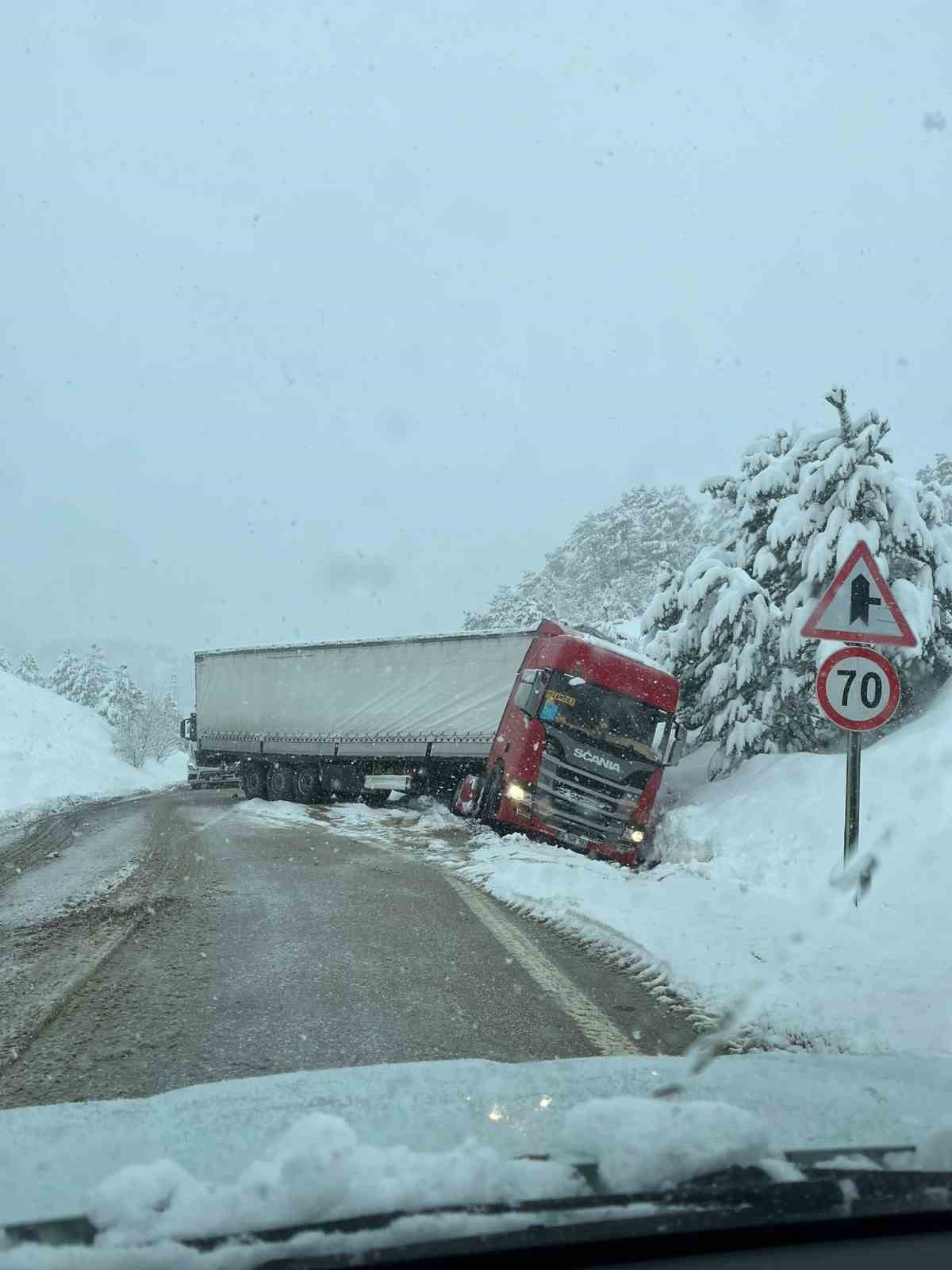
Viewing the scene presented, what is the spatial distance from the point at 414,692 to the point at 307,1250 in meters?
20.1

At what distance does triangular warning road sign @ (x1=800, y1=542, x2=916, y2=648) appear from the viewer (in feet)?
25.4

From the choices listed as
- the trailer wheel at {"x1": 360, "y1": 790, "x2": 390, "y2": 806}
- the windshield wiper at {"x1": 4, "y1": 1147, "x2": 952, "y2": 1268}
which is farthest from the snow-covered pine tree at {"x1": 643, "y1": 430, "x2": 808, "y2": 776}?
the windshield wiper at {"x1": 4, "y1": 1147, "x2": 952, "y2": 1268}

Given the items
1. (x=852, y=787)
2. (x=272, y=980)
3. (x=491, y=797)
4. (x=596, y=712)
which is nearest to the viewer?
(x=272, y=980)

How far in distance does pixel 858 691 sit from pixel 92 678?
88.1 meters

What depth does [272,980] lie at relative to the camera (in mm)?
6117

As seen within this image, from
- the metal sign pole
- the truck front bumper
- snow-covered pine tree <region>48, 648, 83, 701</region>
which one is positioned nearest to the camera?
the metal sign pole

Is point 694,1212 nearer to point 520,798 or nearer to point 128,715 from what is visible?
point 520,798

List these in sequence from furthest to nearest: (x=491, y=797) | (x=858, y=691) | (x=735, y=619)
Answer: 1. (x=735, y=619)
2. (x=491, y=797)
3. (x=858, y=691)

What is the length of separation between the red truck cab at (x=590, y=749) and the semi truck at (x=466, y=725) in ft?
0.06

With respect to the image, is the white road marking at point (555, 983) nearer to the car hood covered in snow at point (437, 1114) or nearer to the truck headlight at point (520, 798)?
the car hood covered in snow at point (437, 1114)

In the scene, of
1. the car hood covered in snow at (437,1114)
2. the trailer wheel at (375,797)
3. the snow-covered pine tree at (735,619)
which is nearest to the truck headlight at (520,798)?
the snow-covered pine tree at (735,619)

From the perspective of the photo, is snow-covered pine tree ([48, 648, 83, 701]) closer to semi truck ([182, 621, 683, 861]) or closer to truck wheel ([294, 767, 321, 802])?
semi truck ([182, 621, 683, 861])

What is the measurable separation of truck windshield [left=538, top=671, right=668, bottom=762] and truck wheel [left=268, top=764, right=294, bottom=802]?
36.7 feet

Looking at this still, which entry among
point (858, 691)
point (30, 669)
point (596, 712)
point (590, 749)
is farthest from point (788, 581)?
point (30, 669)
